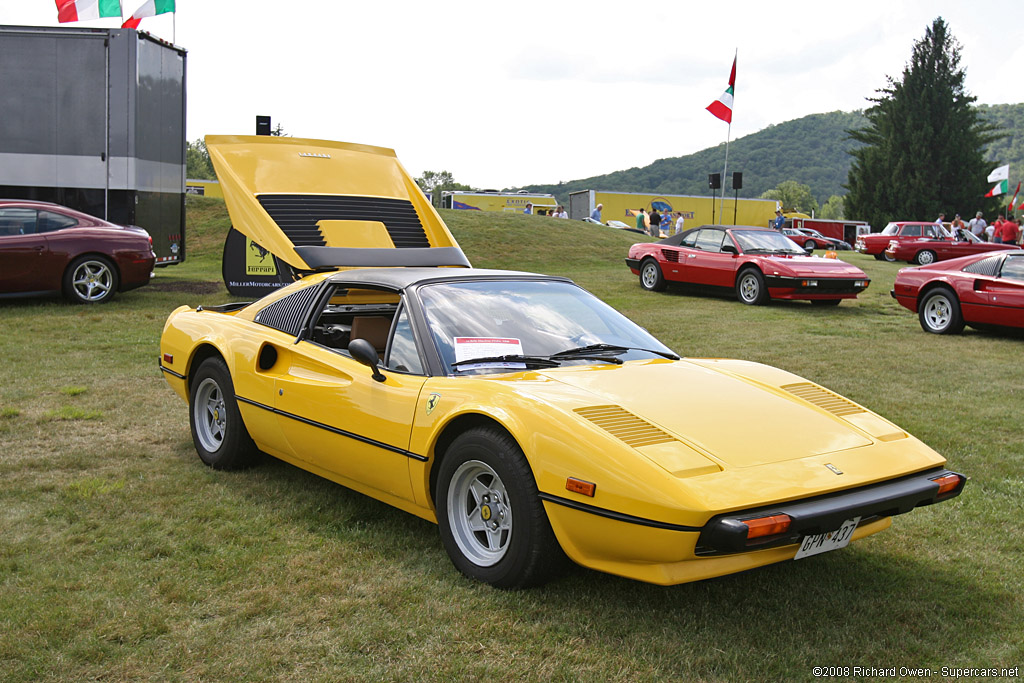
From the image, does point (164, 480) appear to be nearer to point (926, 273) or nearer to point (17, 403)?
point (17, 403)

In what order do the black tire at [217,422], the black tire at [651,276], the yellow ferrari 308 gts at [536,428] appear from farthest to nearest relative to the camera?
1. the black tire at [651,276]
2. the black tire at [217,422]
3. the yellow ferrari 308 gts at [536,428]

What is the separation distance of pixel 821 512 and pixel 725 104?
23.8m

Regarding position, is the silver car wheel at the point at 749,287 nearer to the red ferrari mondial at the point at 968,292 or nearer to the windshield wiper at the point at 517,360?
the red ferrari mondial at the point at 968,292

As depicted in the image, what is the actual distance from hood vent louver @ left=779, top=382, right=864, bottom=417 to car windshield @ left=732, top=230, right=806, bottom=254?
10.9 metres

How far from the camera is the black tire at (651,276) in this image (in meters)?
15.8

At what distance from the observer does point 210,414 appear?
5.05m

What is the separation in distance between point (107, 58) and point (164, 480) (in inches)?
376

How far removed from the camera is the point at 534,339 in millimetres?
3918

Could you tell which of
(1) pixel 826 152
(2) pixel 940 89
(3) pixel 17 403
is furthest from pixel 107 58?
(1) pixel 826 152

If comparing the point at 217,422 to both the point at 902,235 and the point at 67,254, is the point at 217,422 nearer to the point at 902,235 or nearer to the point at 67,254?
the point at 67,254

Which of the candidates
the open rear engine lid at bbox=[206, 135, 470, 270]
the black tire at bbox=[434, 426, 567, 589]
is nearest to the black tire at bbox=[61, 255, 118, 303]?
the open rear engine lid at bbox=[206, 135, 470, 270]

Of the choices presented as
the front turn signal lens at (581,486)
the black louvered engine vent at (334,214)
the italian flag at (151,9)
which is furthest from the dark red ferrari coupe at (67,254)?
the front turn signal lens at (581,486)

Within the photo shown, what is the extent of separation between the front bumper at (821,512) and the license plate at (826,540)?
0.12 feet

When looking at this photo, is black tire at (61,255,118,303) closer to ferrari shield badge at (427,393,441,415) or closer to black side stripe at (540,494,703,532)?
ferrari shield badge at (427,393,441,415)
